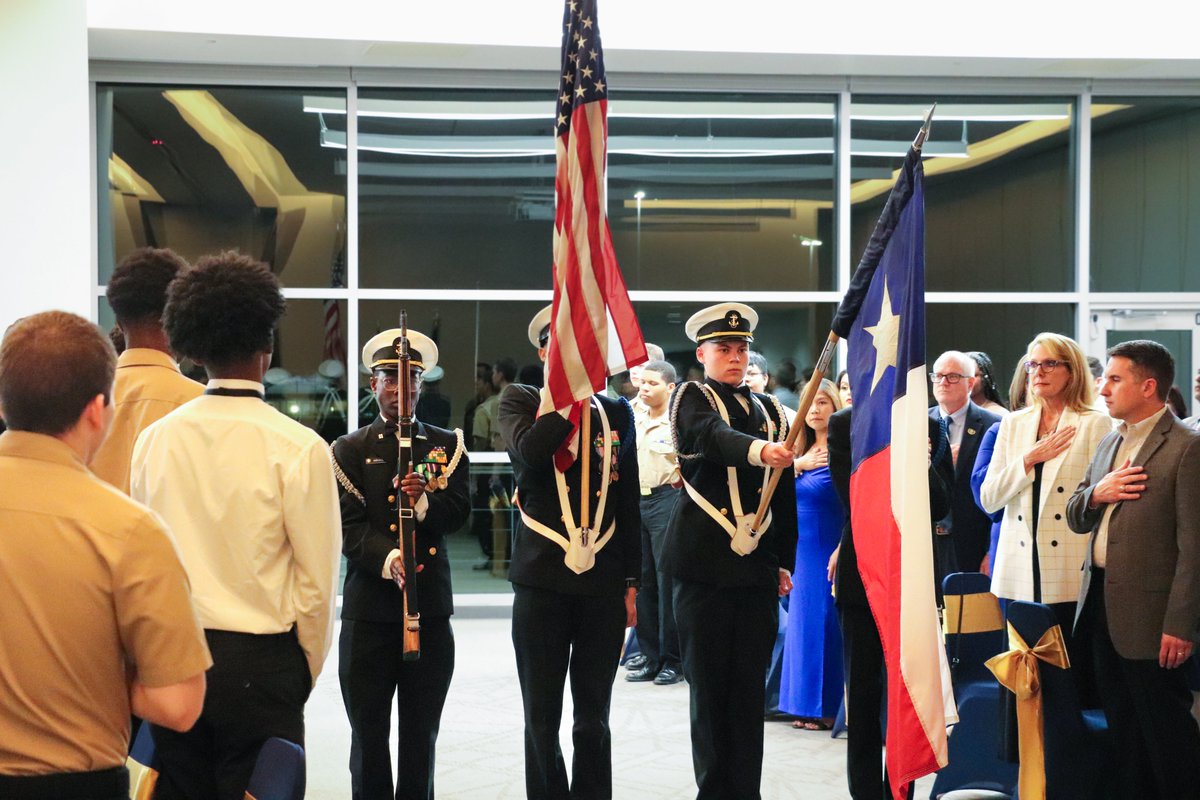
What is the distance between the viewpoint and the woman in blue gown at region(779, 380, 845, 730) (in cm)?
570

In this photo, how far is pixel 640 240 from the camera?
9742 millimetres

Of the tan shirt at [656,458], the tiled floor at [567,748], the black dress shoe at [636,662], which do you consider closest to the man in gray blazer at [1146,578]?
the tiled floor at [567,748]

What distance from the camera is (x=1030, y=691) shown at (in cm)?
405

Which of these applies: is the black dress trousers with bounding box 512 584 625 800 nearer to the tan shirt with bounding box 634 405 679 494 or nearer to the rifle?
the rifle

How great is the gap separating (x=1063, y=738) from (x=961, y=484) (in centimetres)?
180

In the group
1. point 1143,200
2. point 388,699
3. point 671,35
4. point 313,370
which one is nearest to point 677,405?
point 388,699

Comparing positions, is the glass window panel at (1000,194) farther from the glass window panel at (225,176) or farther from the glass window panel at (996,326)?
the glass window panel at (225,176)

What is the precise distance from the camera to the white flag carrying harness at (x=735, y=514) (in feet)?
13.4

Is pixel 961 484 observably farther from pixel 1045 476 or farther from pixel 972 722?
pixel 972 722

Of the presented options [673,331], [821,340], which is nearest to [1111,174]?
[821,340]

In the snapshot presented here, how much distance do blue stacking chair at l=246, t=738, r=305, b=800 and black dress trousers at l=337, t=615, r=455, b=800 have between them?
1.64m

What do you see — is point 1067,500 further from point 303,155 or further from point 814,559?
point 303,155

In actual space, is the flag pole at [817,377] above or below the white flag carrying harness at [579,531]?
above

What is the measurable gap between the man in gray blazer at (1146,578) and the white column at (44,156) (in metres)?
6.41
